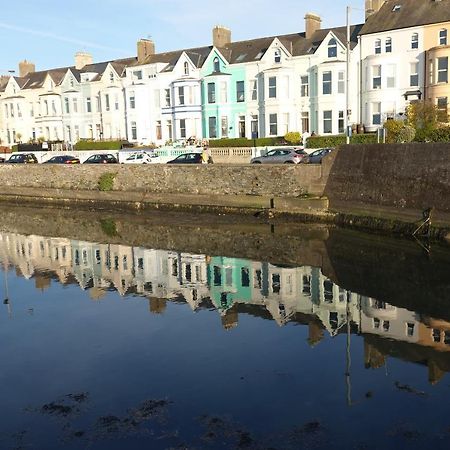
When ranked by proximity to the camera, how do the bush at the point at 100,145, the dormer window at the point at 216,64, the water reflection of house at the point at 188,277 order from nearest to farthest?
the water reflection of house at the point at 188,277
the dormer window at the point at 216,64
the bush at the point at 100,145

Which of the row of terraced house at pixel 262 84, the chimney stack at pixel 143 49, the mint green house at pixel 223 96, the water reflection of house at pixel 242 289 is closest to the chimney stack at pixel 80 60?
the row of terraced house at pixel 262 84

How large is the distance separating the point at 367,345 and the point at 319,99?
3691 cm

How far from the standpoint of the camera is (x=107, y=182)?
1539 inches

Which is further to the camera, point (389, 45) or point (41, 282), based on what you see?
point (389, 45)

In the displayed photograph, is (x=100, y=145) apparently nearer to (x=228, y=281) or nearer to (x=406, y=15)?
(x=406, y=15)

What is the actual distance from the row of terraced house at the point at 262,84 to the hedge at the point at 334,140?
1.84m

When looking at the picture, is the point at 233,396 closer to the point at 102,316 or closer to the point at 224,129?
the point at 102,316

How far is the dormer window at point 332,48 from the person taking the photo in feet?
154

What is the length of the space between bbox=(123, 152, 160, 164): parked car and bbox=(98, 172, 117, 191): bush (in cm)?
277

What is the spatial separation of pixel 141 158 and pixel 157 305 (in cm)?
2585

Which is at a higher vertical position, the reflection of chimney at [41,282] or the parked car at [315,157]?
the parked car at [315,157]

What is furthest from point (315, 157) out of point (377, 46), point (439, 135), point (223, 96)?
point (223, 96)

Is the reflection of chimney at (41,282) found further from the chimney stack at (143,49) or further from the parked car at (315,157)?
the chimney stack at (143,49)

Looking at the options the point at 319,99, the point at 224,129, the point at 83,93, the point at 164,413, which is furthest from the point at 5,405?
the point at 83,93
